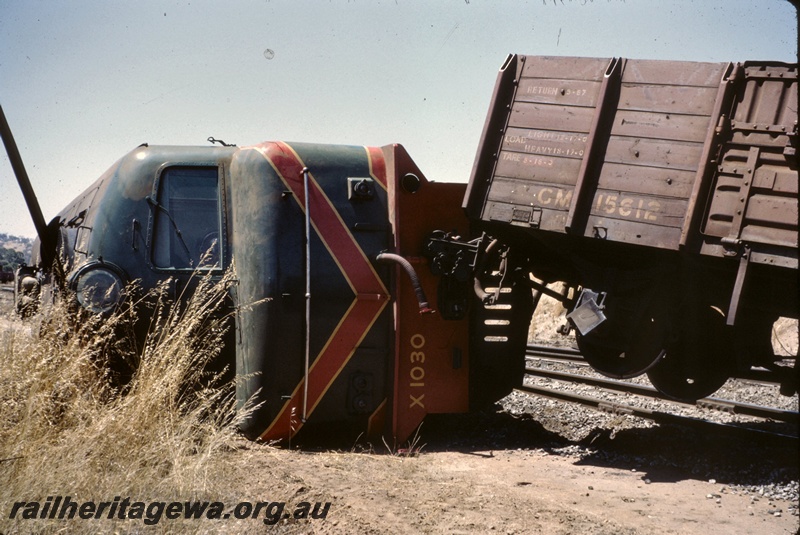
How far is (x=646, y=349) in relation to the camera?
659 centimetres

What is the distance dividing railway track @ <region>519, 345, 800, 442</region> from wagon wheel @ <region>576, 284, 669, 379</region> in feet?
3.52

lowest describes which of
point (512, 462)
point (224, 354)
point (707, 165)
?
point (512, 462)

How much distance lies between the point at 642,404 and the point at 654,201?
3.50 m

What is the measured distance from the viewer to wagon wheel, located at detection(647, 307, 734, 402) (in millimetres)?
7023

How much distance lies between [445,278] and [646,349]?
5.95ft

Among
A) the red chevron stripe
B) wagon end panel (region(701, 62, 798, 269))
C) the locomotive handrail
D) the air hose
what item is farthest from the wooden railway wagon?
the locomotive handrail

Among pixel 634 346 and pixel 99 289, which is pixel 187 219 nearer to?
pixel 99 289

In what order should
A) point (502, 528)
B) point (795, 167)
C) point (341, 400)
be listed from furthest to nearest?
1. point (341, 400)
2. point (795, 167)
3. point (502, 528)

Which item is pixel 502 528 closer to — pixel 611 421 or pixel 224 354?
pixel 224 354

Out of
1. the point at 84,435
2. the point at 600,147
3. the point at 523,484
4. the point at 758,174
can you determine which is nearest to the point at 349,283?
the point at 523,484

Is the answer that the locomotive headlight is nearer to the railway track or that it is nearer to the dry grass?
the dry grass

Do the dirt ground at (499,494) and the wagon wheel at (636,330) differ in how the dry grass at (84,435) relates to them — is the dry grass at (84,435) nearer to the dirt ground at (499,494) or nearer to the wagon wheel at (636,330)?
the dirt ground at (499,494)

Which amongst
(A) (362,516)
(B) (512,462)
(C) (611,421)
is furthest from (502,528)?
(C) (611,421)

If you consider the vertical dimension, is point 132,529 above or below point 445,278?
below
